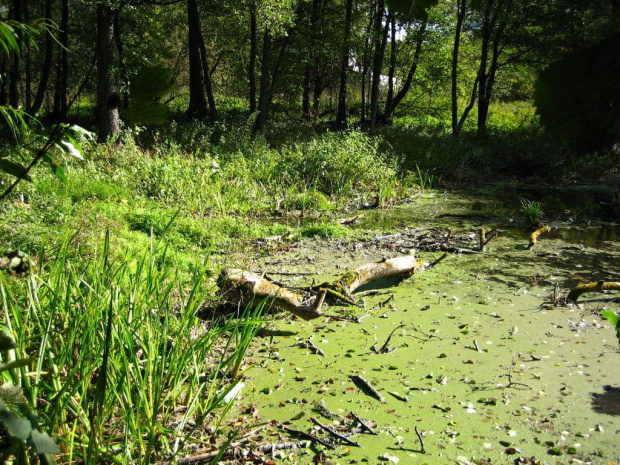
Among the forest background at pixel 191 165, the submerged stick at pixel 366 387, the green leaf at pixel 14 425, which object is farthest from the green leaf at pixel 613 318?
the submerged stick at pixel 366 387

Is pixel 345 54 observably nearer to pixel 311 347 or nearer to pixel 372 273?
pixel 372 273

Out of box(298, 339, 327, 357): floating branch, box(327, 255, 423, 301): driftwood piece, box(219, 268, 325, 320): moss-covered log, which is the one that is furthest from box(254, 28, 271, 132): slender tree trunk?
box(298, 339, 327, 357): floating branch

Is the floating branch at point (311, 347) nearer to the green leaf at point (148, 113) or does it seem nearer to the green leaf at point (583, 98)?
the green leaf at point (148, 113)

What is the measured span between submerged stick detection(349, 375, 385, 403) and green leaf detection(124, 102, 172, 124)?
223 cm

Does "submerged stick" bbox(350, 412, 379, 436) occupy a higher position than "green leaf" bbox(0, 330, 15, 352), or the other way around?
"green leaf" bbox(0, 330, 15, 352)

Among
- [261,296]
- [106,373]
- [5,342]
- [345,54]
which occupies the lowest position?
[261,296]

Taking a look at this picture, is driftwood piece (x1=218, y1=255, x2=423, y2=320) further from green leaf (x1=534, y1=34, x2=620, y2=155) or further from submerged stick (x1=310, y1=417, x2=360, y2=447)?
green leaf (x1=534, y1=34, x2=620, y2=155)

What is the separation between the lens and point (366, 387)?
2.59 metres

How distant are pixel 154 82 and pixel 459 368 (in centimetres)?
267

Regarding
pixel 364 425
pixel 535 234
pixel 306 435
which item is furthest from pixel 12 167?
pixel 535 234

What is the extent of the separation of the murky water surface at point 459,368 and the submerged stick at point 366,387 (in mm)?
25

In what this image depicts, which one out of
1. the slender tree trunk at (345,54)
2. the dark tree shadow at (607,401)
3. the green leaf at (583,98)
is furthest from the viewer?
the slender tree trunk at (345,54)

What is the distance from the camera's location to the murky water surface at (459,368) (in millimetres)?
2193

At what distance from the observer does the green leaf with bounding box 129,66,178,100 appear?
1.51 feet
